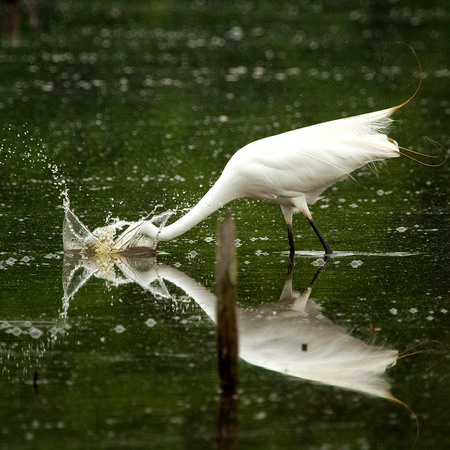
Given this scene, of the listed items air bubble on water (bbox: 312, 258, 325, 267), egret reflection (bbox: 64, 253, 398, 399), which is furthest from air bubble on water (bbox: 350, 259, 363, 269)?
egret reflection (bbox: 64, 253, 398, 399)

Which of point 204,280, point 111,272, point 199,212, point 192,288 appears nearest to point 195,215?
point 199,212

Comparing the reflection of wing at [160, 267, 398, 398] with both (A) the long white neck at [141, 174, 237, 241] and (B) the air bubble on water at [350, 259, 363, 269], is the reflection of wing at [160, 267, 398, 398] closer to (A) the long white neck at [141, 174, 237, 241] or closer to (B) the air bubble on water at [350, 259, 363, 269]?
(B) the air bubble on water at [350, 259, 363, 269]

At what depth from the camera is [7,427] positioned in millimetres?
7242

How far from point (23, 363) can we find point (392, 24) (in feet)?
97.2

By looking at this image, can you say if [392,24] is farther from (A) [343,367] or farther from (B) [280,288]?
(A) [343,367]

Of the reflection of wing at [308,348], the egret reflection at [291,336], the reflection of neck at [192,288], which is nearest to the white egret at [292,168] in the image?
the reflection of neck at [192,288]

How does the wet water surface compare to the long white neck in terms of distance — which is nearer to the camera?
the wet water surface

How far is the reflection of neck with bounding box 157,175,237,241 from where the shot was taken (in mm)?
11461

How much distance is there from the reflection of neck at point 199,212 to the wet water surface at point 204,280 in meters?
0.42

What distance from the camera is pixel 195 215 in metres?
11.4

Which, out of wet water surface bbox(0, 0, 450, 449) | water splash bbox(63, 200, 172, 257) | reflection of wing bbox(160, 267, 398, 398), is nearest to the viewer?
wet water surface bbox(0, 0, 450, 449)

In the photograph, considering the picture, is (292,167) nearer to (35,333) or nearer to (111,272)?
(111,272)

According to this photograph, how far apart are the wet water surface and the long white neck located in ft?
1.40

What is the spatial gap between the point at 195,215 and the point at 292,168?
4.06 ft
